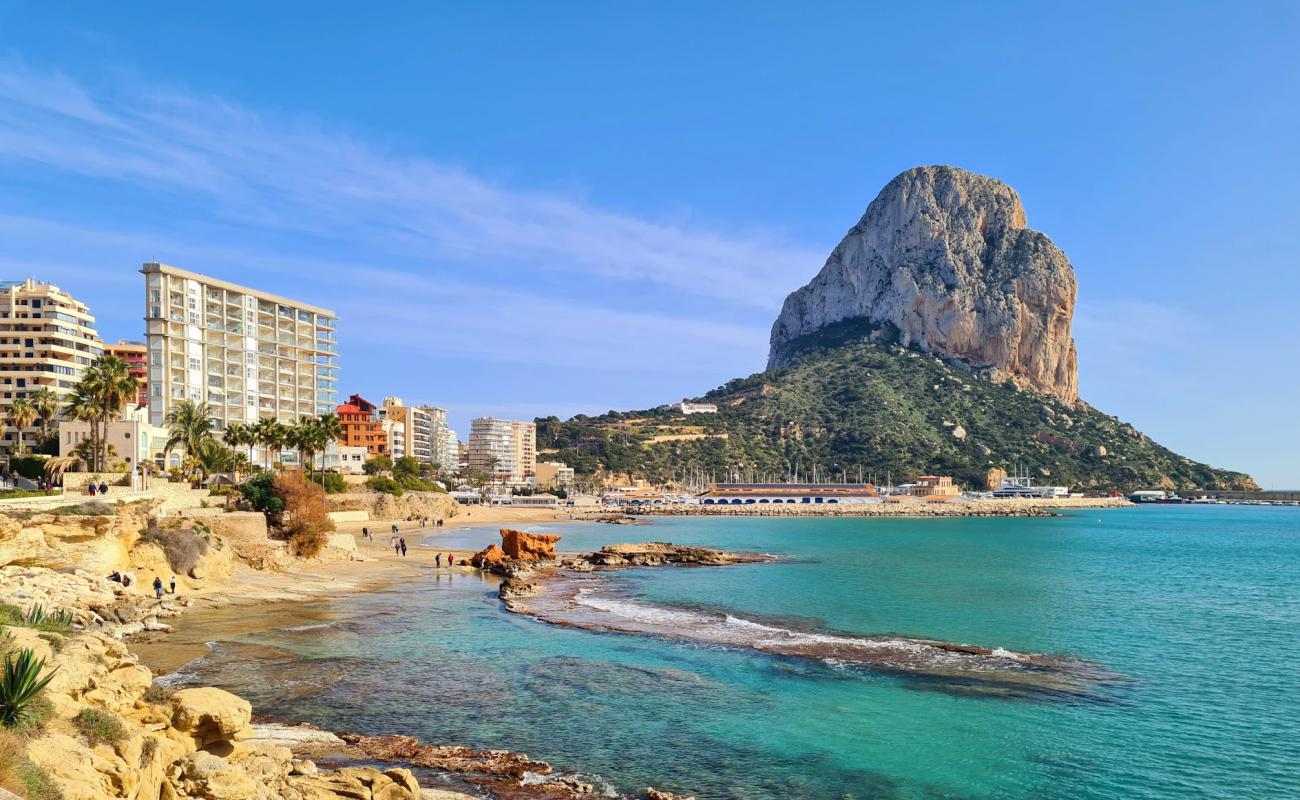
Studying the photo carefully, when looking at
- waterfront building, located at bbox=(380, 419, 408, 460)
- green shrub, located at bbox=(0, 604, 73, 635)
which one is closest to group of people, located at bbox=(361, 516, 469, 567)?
green shrub, located at bbox=(0, 604, 73, 635)

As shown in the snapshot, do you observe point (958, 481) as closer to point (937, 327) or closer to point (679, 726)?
point (937, 327)

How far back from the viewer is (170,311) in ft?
280

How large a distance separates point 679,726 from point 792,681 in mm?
6085

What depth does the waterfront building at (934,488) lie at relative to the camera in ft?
558

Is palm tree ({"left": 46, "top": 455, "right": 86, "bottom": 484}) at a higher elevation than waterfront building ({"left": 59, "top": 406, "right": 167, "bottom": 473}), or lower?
lower

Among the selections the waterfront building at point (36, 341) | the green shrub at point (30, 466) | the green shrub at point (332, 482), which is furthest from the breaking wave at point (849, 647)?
the waterfront building at point (36, 341)

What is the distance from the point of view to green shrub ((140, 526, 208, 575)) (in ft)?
125

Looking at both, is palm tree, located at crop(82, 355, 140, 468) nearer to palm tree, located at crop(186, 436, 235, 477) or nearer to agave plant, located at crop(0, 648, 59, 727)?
palm tree, located at crop(186, 436, 235, 477)

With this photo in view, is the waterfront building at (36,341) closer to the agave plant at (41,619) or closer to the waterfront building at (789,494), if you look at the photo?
the agave plant at (41,619)

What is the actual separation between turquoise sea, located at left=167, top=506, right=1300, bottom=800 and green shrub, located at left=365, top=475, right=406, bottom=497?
169 feet

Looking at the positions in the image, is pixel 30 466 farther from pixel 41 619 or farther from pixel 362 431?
pixel 362 431

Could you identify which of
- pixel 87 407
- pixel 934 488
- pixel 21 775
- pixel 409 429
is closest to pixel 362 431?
pixel 409 429

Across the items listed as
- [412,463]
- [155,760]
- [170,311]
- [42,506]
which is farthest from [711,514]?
[155,760]

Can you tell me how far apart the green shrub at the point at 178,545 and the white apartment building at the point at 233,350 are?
167 ft
